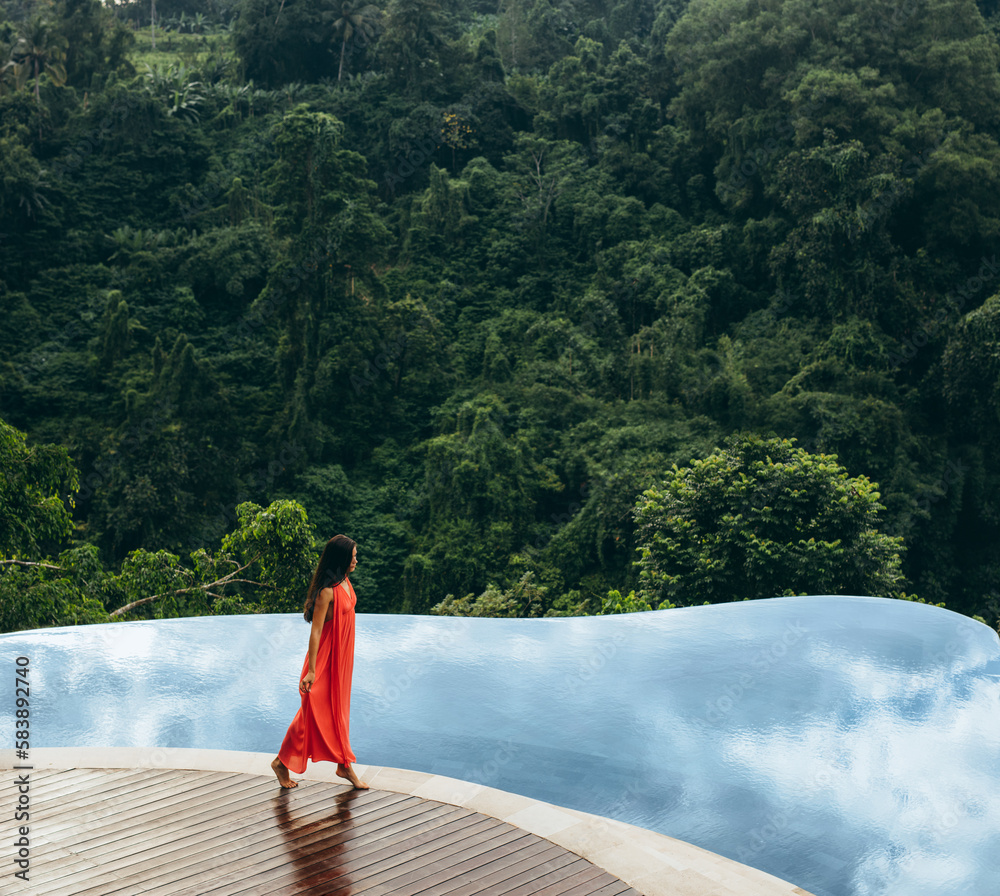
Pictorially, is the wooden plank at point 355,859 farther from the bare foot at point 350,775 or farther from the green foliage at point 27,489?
the green foliage at point 27,489

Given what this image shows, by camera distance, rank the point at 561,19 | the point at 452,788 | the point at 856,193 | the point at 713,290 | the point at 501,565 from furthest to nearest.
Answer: the point at 561,19
the point at 713,290
the point at 856,193
the point at 501,565
the point at 452,788

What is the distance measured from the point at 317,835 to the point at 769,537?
8.41 m

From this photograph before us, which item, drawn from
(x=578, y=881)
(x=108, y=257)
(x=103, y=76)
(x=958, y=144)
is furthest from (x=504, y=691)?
(x=103, y=76)

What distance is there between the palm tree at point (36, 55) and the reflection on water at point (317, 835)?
31161mm

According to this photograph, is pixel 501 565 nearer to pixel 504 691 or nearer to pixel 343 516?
pixel 343 516

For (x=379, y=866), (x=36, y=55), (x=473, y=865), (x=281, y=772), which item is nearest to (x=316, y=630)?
(x=281, y=772)

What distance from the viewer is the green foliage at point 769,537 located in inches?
429

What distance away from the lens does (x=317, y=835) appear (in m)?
3.68

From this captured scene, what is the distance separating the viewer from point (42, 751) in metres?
4.39

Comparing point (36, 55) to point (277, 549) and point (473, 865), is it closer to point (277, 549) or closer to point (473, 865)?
point (277, 549)

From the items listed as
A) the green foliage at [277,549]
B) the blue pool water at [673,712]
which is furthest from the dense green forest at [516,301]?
the blue pool water at [673,712]

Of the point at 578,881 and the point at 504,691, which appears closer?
the point at 578,881

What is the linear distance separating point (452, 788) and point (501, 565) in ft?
48.0

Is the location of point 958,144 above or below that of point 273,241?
above
